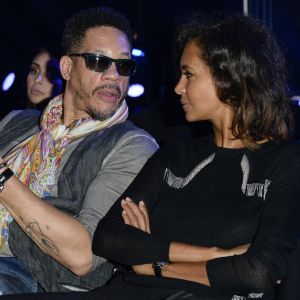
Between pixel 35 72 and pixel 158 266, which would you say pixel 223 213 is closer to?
pixel 158 266

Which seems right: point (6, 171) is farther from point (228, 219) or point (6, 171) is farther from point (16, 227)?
point (228, 219)

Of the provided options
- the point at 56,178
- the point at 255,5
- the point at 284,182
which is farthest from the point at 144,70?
the point at 284,182

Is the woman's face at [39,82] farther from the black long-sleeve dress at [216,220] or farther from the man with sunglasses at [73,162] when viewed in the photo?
the black long-sleeve dress at [216,220]

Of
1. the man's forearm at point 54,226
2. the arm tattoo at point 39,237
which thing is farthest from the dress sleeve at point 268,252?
the arm tattoo at point 39,237

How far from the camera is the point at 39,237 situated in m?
2.86

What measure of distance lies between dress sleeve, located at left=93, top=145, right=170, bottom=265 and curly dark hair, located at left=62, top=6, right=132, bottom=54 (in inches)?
34.5

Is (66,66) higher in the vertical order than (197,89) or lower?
higher

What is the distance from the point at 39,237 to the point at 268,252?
3.26ft

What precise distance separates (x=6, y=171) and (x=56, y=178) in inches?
14.2

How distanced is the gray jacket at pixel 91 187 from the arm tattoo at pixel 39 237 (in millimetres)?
108

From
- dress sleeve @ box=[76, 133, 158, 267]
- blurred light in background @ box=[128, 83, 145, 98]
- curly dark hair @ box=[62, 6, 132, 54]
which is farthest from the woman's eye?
dress sleeve @ box=[76, 133, 158, 267]

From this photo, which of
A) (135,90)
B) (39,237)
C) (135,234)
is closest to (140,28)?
(135,90)

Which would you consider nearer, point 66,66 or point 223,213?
point 223,213

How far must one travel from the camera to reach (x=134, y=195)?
283 cm
